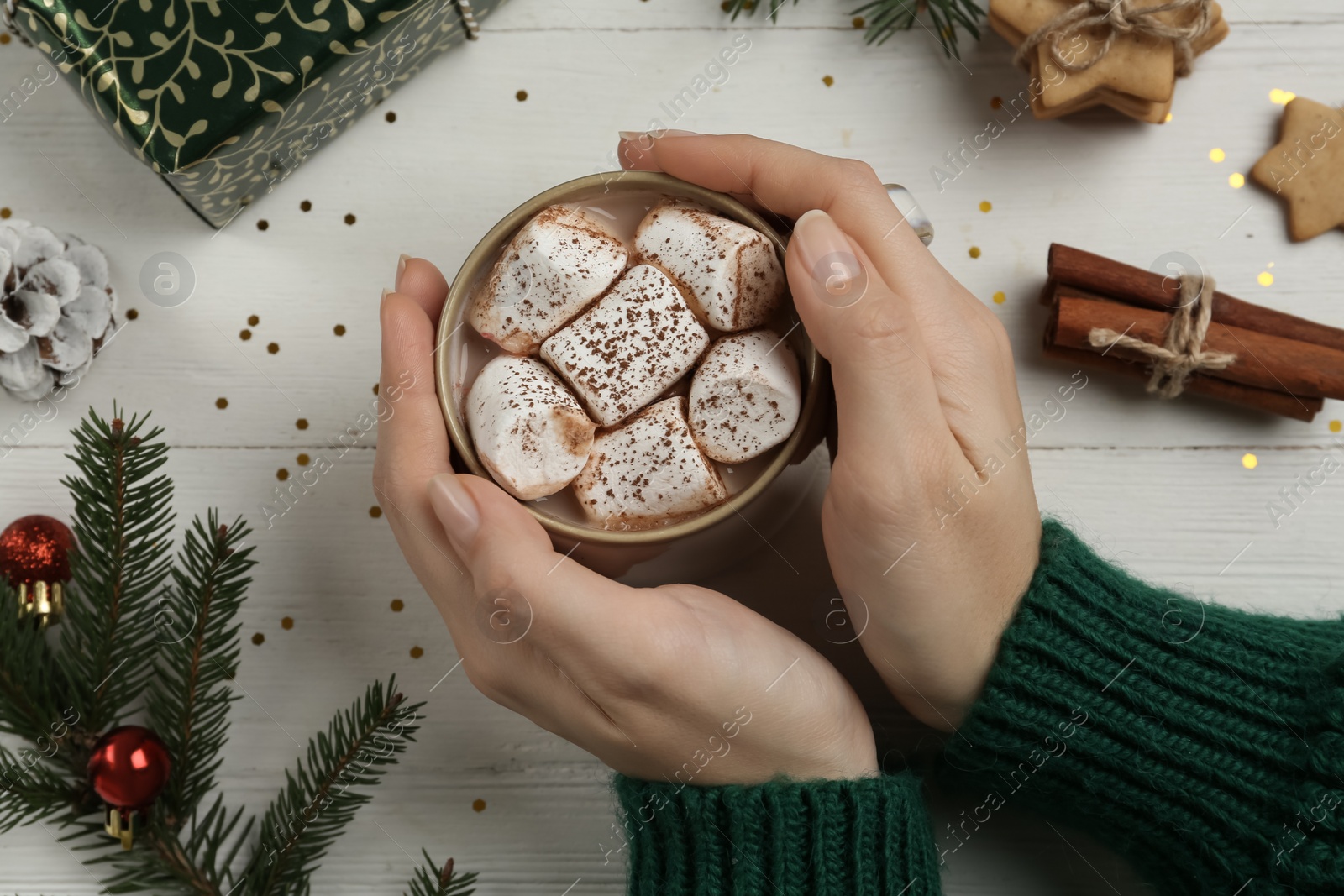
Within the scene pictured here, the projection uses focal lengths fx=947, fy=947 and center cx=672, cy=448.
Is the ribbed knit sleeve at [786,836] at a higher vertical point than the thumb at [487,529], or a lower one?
lower

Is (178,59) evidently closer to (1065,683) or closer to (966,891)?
(1065,683)

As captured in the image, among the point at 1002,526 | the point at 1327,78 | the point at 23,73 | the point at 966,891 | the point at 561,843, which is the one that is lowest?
the point at 966,891

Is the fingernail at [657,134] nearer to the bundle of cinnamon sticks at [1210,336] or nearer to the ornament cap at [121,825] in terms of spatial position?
the bundle of cinnamon sticks at [1210,336]

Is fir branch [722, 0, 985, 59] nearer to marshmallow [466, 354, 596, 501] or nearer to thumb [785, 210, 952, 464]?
thumb [785, 210, 952, 464]

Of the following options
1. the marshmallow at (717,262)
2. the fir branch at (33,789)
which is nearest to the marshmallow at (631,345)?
the marshmallow at (717,262)

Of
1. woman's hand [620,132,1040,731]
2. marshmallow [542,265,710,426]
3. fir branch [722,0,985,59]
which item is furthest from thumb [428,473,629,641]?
fir branch [722,0,985,59]

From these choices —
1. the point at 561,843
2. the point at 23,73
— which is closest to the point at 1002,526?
the point at 561,843
